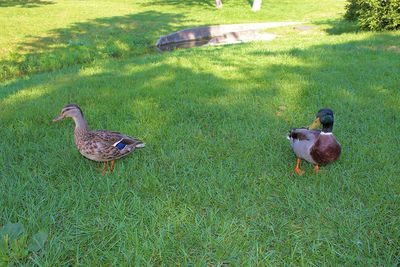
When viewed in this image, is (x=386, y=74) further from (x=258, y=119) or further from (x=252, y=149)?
(x=252, y=149)

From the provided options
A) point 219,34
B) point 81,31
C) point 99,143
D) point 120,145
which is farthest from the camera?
point 219,34

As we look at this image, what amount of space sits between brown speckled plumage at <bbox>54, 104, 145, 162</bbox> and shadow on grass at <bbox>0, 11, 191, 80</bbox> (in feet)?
20.4

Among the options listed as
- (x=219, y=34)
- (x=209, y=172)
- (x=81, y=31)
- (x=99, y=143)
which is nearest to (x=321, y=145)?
(x=209, y=172)

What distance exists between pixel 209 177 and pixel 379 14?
10483 mm

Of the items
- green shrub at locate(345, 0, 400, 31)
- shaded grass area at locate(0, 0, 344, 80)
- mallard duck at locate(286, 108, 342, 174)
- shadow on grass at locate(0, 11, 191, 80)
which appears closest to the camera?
mallard duck at locate(286, 108, 342, 174)

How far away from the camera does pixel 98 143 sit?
2936 mm

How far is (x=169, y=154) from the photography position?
3.37 metres

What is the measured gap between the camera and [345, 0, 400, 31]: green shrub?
367 inches

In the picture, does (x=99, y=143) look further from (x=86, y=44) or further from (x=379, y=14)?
(x=379, y=14)

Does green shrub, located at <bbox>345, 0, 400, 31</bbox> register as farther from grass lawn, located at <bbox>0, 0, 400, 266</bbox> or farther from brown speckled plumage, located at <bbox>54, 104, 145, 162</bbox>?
brown speckled plumage, located at <bbox>54, 104, 145, 162</bbox>

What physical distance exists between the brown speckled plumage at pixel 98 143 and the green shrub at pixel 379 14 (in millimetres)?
10487

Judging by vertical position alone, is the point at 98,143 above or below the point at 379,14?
below

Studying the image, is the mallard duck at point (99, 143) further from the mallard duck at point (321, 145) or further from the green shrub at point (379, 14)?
the green shrub at point (379, 14)

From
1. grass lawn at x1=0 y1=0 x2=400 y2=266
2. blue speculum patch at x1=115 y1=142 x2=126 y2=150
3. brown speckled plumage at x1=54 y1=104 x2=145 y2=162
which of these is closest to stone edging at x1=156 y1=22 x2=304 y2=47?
grass lawn at x1=0 y1=0 x2=400 y2=266
